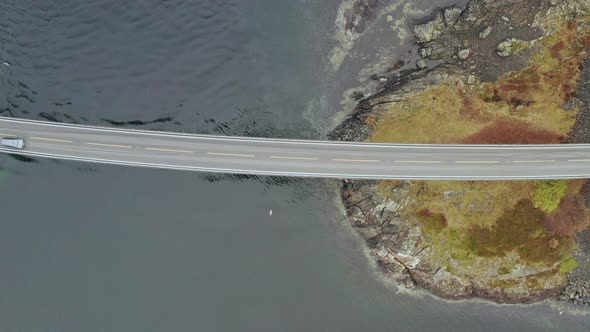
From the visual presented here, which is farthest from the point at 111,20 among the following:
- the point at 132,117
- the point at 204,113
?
the point at 204,113

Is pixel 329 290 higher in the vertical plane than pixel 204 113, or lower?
lower

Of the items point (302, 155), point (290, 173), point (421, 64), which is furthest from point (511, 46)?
point (290, 173)

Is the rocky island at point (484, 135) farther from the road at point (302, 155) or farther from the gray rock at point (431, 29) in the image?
the road at point (302, 155)

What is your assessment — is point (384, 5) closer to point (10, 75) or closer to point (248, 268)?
point (248, 268)

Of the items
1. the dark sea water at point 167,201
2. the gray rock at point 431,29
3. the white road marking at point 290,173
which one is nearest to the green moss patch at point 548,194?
the white road marking at point 290,173

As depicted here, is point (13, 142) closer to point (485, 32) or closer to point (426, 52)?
Answer: point (426, 52)

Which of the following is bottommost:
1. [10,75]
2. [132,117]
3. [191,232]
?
[191,232]
